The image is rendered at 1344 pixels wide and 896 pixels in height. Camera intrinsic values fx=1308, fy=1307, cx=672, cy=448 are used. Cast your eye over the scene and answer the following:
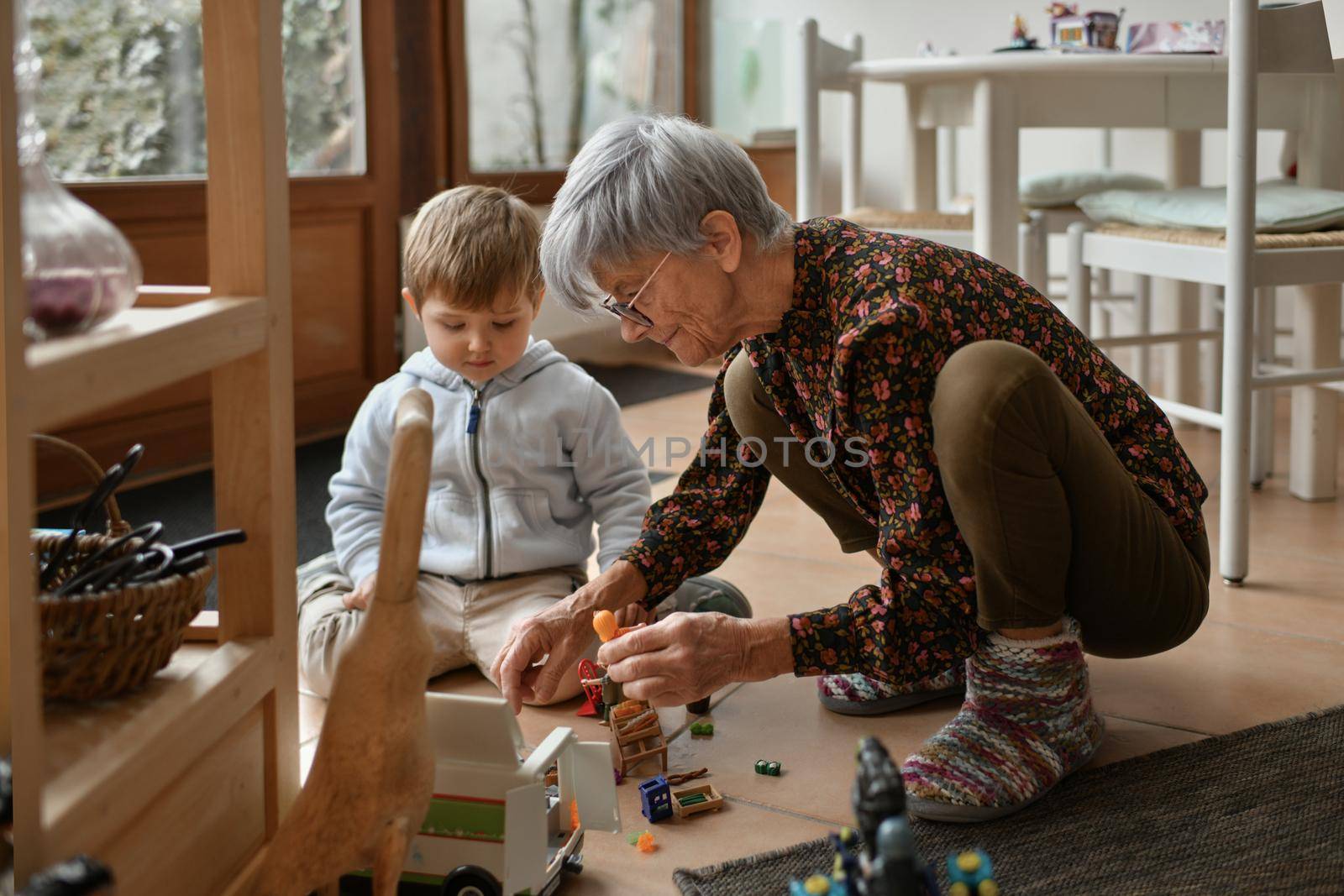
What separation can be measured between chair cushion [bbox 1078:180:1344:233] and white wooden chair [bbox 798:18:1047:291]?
10.9 inches

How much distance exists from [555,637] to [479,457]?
41cm


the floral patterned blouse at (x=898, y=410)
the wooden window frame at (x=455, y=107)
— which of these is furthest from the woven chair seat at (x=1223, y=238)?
the wooden window frame at (x=455, y=107)

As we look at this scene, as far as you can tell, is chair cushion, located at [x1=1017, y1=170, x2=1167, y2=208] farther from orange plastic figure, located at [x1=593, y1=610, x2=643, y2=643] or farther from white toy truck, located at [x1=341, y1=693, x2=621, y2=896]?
white toy truck, located at [x1=341, y1=693, x2=621, y2=896]

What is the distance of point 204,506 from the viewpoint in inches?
100

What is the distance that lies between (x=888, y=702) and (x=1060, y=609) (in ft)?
1.12

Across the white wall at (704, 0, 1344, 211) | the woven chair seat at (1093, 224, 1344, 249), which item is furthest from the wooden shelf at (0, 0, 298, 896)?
the white wall at (704, 0, 1344, 211)

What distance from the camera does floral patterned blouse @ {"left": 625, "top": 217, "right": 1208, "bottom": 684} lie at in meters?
1.20

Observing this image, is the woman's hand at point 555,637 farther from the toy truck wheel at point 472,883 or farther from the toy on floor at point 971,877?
the toy on floor at point 971,877

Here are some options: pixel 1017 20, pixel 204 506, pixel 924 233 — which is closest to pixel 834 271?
pixel 924 233

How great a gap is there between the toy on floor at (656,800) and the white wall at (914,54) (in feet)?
11.3

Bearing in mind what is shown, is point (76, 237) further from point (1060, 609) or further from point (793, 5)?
point (793, 5)

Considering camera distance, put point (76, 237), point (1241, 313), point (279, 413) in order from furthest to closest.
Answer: point (1241, 313)
point (279, 413)
point (76, 237)

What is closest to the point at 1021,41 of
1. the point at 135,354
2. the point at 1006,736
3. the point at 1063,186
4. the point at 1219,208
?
the point at 1063,186

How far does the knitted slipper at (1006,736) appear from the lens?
126 centimetres
